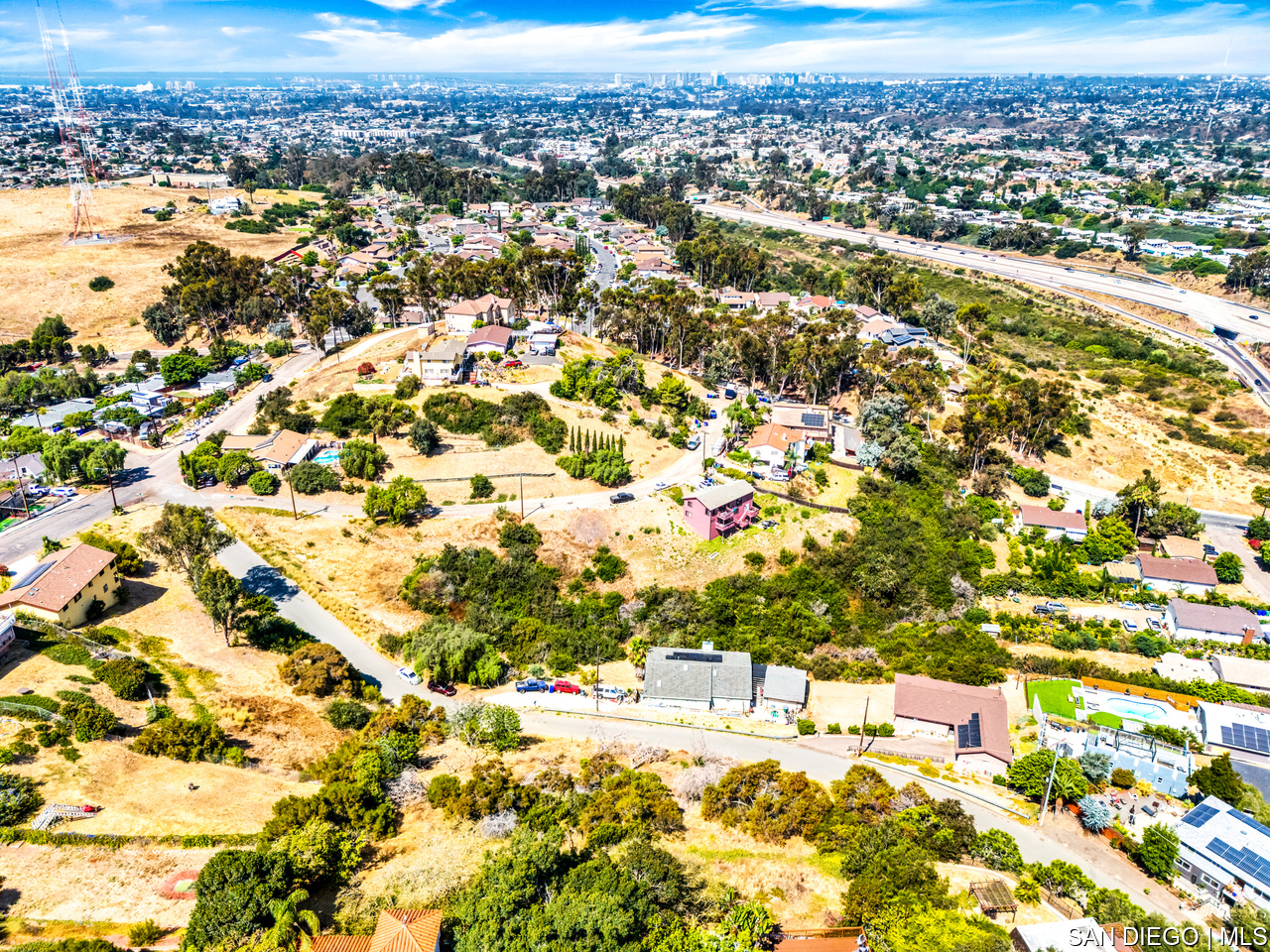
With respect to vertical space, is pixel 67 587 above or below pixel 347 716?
above

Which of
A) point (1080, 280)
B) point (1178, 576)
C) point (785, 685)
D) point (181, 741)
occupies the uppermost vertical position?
point (1080, 280)

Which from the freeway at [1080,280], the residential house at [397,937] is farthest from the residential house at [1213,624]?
the freeway at [1080,280]

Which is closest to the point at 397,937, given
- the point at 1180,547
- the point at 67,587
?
the point at 67,587

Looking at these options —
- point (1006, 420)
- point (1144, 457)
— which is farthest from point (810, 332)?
point (1144, 457)

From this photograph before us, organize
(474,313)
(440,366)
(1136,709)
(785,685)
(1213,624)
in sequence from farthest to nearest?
(474,313)
(440,366)
(1213,624)
(785,685)
(1136,709)

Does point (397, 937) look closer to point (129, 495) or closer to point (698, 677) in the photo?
point (698, 677)

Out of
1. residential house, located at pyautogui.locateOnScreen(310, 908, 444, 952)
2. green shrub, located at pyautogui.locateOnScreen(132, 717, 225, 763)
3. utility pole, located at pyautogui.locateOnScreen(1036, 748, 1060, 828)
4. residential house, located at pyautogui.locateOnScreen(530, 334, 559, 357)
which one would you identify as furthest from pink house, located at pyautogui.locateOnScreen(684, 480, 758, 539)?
residential house, located at pyautogui.locateOnScreen(310, 908, 444, 952)

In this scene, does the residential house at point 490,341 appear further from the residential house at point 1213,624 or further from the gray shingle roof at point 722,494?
the residential house at point 1213,624
